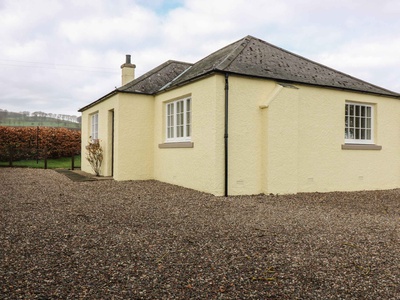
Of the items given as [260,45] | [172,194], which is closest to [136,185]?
[172,194]

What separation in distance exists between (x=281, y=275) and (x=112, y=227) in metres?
3.03

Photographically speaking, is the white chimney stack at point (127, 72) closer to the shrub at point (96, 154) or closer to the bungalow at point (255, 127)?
the bungalow at point (255, 127)

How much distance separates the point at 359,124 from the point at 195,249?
9488 mm

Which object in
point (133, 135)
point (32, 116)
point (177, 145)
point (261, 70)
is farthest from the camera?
point (32, 116)

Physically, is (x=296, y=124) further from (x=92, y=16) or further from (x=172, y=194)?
(x=92, y=16)

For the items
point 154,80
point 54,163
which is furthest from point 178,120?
point 54,163

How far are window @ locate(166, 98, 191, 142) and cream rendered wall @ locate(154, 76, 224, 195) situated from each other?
0.27m

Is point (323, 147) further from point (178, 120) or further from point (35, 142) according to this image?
point (35, 142)

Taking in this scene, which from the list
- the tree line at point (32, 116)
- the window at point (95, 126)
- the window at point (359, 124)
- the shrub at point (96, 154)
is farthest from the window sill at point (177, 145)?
the tree line at point (32, 116)

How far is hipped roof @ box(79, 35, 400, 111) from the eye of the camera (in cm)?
952

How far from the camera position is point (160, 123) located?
39.2 ft

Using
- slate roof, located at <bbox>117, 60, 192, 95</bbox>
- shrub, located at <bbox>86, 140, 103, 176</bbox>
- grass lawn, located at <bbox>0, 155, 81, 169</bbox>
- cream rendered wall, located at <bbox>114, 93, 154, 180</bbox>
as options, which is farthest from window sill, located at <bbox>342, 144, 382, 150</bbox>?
grass lawn, located at <bbox>0, 155, 81, 169</bbox>

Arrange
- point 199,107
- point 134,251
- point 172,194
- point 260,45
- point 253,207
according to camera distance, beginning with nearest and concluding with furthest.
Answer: point 134,251, point 253,207, point 172,194, point 199,107, point 260,45

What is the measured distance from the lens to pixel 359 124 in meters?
11.5
